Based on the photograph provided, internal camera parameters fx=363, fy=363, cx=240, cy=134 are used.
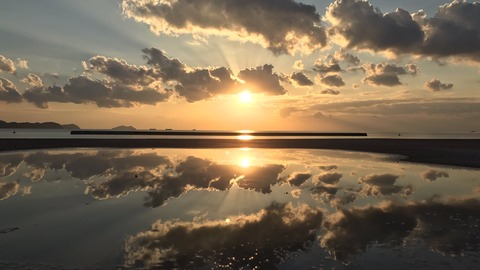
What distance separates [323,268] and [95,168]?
29.0m

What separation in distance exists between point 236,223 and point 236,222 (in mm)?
164

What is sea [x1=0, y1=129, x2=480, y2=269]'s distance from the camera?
10531 millimetres

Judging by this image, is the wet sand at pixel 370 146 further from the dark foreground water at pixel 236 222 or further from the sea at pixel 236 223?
the sea at pixel 236 223

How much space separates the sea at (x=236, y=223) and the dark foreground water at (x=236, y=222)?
45mm

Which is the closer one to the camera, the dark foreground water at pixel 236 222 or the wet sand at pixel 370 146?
the dark foreground water at pixel 236 222

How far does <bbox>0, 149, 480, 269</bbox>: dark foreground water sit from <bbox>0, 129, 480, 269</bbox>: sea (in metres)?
0.05

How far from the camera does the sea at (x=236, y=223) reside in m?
10.5

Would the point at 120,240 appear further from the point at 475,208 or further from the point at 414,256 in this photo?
the point at 475,208

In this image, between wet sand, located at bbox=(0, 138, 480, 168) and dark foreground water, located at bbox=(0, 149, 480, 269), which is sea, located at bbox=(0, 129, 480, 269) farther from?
wet sand, located at bbox=(0, 138, 480, 168)

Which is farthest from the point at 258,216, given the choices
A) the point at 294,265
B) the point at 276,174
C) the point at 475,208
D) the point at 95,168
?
the point at 95,168

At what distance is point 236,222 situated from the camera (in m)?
15.1

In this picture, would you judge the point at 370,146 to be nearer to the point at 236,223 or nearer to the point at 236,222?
the point at 236,222

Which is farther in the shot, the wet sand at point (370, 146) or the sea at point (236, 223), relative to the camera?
the wet sand at point (370, 146)

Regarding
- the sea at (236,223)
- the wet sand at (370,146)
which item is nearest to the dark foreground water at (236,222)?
the sea at (236,223)
